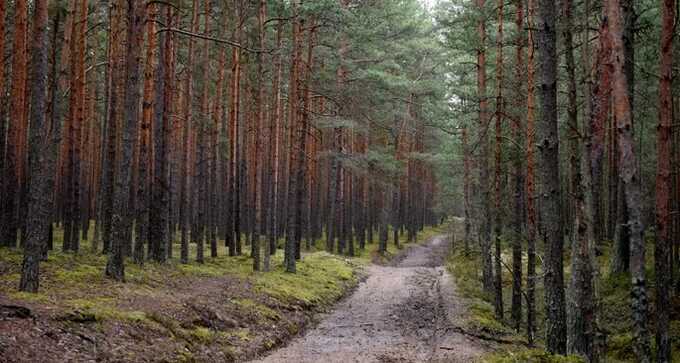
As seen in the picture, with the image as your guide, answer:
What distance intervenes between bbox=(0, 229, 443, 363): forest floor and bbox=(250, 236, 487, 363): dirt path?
54 centimetres

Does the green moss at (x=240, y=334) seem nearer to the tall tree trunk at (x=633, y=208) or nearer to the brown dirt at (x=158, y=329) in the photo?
the brown dirt at (x=158, y=329)

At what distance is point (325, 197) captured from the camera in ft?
139

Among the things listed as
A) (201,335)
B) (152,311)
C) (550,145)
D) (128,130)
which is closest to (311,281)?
(128,130)

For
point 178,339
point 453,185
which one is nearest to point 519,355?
point 178,339

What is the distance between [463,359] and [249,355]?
12.6 ft

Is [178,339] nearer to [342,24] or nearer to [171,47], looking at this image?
[171,47]

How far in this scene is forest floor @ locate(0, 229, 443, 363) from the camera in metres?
8.00

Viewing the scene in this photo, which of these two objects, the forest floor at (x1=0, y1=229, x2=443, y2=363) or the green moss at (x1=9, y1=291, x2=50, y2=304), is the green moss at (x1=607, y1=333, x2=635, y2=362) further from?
the green moss at (x1=9, y1=291, x2=50, y2=304)

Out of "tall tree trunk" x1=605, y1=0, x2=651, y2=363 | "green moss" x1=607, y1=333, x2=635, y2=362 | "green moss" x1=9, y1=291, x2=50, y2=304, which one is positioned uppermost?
"tall tree trunk" x1=605, y1=0, x2=651, y2=363

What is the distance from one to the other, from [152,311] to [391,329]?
18.9 feet

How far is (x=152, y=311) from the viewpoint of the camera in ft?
34.4

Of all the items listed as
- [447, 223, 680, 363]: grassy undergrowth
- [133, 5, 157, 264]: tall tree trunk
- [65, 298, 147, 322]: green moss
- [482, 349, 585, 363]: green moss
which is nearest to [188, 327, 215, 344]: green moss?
[65, 298, 147, 322]: green moss

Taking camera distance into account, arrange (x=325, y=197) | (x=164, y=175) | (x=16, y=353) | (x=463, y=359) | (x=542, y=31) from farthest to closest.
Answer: (x=325, y=197) < (x=164, y=175) < (x=463, y=359) < (x=542, y=31) < (x=16, y=353)

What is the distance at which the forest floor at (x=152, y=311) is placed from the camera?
8000 mm
